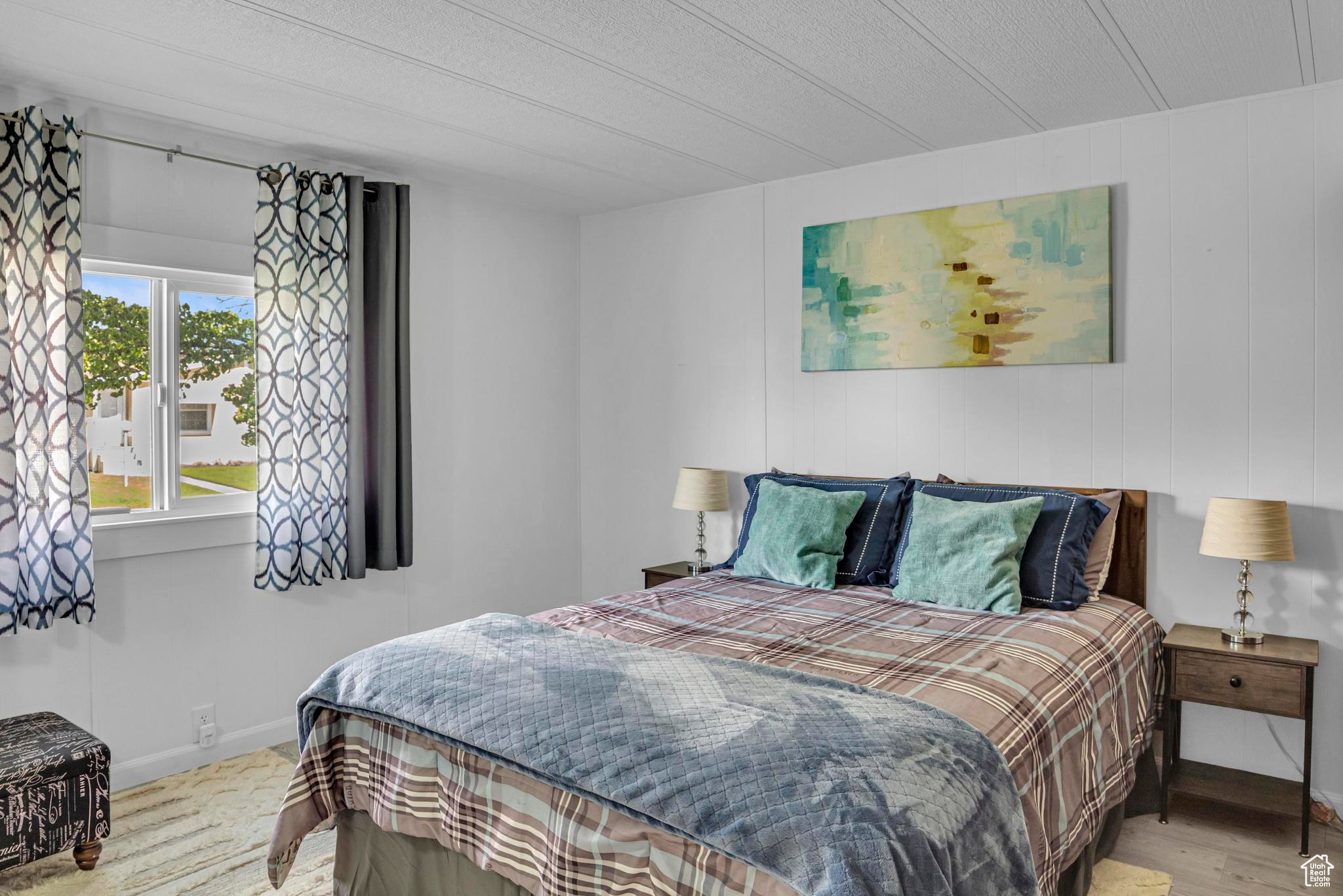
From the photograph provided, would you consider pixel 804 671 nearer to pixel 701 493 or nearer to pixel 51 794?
pixel 701 493

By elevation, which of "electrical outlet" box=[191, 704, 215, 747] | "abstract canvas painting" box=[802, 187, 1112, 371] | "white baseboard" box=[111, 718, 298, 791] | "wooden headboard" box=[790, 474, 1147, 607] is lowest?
"white baseboard" box=[111, 718, 298, 791]

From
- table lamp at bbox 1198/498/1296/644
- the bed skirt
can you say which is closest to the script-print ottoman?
the bed skirt

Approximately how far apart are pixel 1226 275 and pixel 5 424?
410 cm

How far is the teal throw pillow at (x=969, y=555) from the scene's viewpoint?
116 inches

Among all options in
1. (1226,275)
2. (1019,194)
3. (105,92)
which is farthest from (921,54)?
(105,92)

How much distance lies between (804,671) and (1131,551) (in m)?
1.66

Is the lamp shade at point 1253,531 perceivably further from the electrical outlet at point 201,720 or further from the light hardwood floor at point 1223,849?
the electrical outlet at point 201,720

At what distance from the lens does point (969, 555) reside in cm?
303

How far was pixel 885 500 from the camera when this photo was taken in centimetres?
352

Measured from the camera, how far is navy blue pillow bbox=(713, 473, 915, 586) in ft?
11.2

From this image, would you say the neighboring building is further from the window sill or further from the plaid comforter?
the plaid comforter

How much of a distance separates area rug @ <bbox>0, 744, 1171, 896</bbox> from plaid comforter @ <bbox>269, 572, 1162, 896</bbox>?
0.72 feet

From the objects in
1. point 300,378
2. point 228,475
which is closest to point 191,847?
point 228,475

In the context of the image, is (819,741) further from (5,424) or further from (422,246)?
(422,246)
